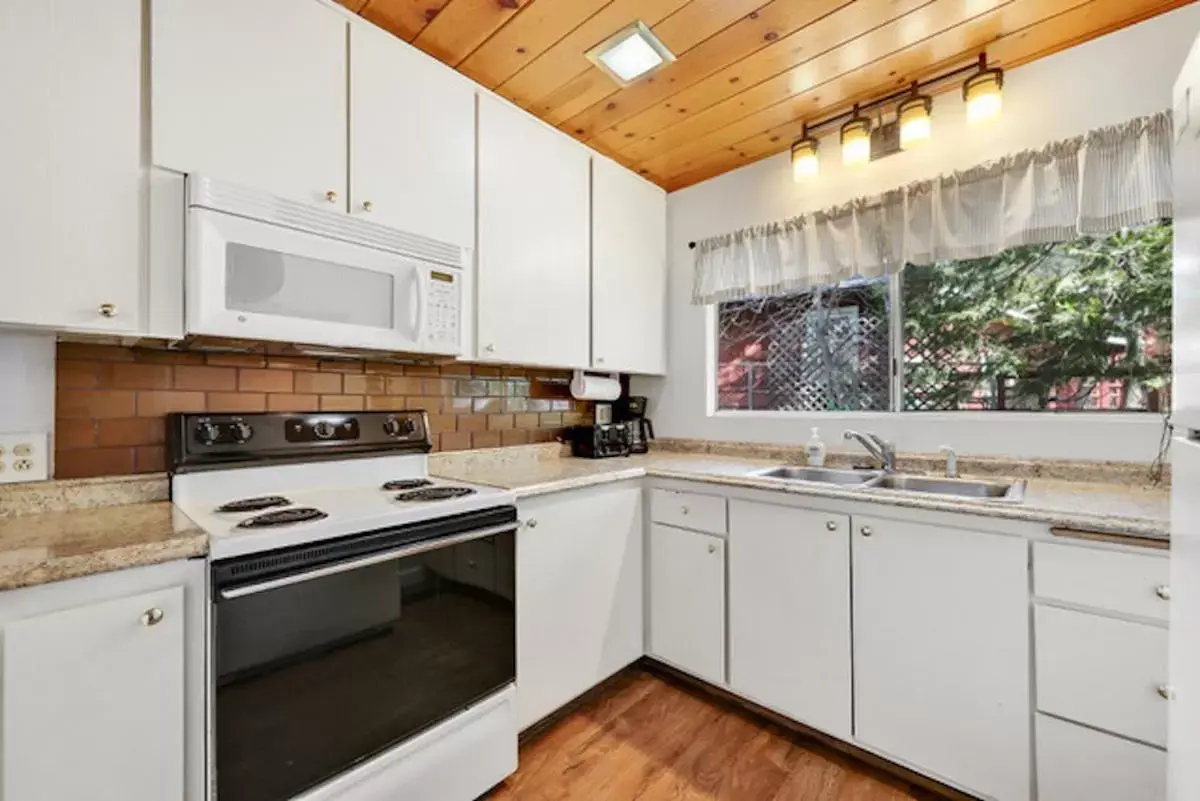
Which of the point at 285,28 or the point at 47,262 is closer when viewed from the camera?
the point at 47,262

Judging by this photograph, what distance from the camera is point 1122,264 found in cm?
176

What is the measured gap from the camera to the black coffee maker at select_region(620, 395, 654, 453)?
2746mm

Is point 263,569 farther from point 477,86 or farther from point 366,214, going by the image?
point 477,86

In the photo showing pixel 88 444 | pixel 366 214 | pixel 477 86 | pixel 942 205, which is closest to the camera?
pixel 88 444

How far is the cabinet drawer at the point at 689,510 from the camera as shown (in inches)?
77.9

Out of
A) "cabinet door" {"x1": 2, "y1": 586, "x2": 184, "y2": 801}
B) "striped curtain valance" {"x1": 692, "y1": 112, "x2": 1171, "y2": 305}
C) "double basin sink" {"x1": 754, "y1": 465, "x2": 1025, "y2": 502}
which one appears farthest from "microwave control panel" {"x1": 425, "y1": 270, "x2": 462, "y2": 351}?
"striped curtain valance" {"x1": 692, "y1": 112, "x2": 1171, "y2": 305}

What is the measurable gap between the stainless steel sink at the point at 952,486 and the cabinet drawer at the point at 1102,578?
31 cm

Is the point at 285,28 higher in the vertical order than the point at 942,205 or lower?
higher

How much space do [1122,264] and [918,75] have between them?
3.20 feet

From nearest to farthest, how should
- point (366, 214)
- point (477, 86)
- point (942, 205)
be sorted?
point (366, 214) < point (477, 86) < point (942, 205)

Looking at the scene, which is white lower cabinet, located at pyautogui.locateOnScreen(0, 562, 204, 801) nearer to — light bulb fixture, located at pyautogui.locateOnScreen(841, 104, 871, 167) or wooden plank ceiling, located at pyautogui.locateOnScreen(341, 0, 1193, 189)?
wooden plank ceiling, located at pyautogui.locateOnScreen(341, 0, 1193, 189)

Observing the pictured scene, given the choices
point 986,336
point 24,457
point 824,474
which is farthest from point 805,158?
point 24,457

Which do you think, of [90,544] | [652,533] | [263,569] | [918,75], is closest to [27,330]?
[90,544]

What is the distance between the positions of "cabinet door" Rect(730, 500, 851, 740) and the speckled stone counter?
5.38 feet
